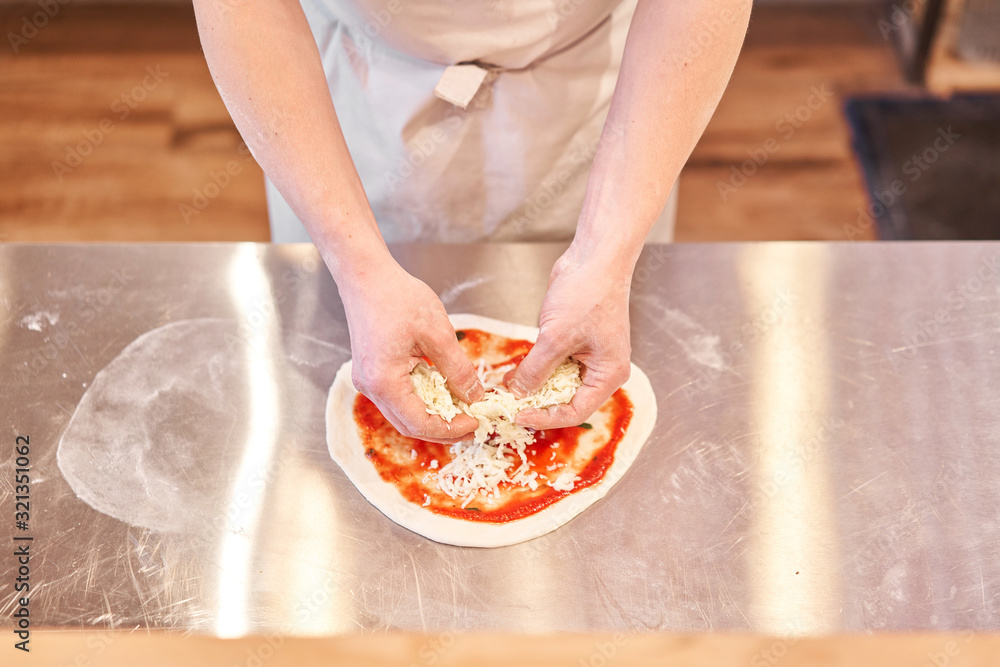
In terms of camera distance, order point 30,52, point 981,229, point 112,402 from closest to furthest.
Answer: point 112,402 < point 981,229 < point 30,52

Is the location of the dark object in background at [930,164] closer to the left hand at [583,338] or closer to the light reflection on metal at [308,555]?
the left hand at [583,338]

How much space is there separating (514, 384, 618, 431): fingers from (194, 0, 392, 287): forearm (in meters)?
0.34

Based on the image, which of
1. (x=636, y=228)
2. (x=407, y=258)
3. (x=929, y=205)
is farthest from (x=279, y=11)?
(x=929, y=205)

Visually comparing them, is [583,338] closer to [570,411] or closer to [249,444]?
[570,411]

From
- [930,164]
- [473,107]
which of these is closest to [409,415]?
[473,107]

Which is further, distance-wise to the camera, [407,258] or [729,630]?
[407,258]

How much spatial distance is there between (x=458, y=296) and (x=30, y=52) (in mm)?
3227

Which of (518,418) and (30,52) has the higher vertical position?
(518,418)

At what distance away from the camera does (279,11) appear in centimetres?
127

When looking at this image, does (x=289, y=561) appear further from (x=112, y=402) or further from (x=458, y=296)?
(x=458, y=296)

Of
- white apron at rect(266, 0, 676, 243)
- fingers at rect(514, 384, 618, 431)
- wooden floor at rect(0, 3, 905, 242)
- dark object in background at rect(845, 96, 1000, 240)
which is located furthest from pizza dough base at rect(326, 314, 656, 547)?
dark object in background at rect(845, 96, 1000, 240)

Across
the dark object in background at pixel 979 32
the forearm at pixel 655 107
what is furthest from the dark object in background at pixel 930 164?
the forearm at pixel 655 107

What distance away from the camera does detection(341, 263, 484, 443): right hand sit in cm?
123

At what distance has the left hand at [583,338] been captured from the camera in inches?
49.3
